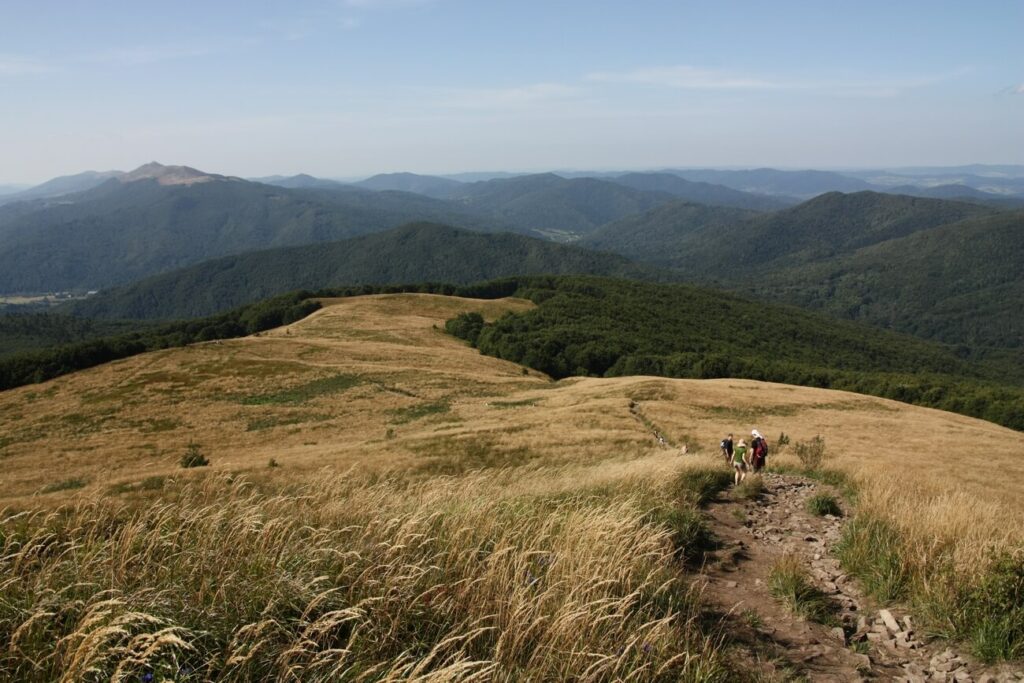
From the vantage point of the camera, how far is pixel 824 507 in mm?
10078

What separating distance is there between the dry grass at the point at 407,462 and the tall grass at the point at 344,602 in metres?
0.04

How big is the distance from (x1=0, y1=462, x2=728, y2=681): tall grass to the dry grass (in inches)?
1.6

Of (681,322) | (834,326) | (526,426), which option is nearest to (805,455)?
(526,426)

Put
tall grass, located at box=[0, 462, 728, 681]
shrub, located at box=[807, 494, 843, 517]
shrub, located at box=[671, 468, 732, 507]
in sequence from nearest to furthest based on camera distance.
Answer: tall grass, located at box=[0, 462, 728, 681] → shrub, located at box=[671, 468, 732, 507] → shrub, located at box=[807, 494, 843, 517]

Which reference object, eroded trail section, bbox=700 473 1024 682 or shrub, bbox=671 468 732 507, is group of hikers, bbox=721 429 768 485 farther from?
eroded trail section, bbox=700 473 1024 682

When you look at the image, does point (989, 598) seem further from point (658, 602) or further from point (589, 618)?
point (589, 618)

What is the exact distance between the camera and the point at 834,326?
185 m

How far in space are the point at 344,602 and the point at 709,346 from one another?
417 feet

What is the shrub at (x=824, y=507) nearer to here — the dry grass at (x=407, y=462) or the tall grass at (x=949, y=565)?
the dry grass at (x=407, y=462)

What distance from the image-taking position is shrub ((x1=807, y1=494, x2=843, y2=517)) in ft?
32.9

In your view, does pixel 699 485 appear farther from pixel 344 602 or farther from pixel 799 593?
pixel 344 602

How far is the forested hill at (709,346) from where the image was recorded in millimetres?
80750

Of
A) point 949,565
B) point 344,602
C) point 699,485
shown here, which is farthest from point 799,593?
point 344,602

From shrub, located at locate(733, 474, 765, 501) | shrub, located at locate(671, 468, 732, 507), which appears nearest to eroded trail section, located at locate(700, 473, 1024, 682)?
shrub, located at locate(671, 468, 732, 507)
